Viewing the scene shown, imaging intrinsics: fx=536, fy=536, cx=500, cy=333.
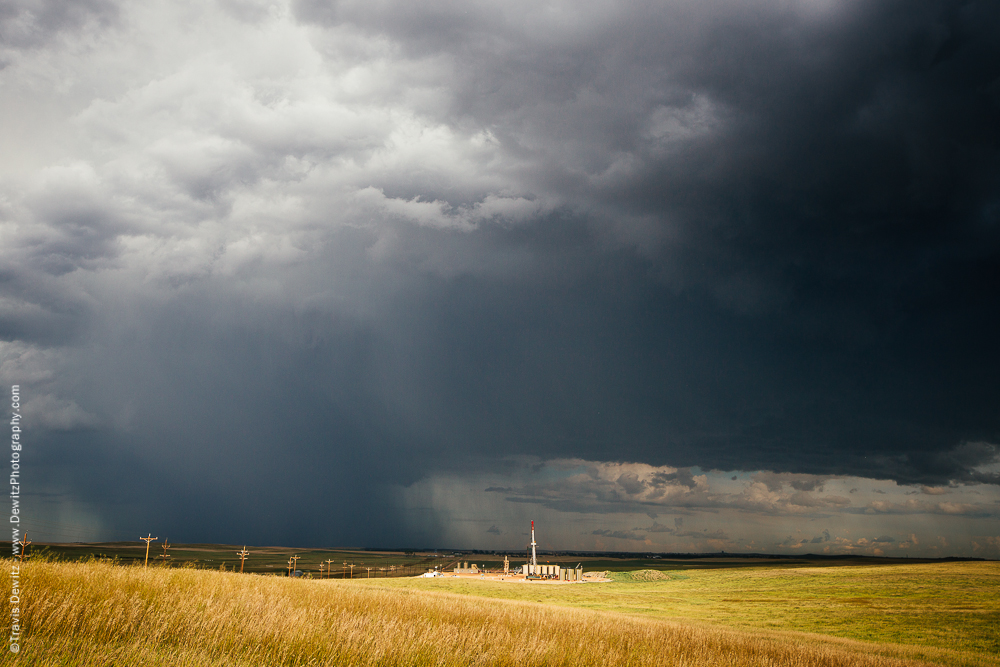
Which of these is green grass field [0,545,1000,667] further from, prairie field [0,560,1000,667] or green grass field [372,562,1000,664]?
green grass field [372,562,1000,664]

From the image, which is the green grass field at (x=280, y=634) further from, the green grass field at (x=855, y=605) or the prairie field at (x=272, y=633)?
the green grass field at (x=855, y=605)

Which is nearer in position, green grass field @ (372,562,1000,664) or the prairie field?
the prairie field

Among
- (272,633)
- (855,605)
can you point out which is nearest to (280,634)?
(272,633)

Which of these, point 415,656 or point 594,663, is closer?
point 415,656

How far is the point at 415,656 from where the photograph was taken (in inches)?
439

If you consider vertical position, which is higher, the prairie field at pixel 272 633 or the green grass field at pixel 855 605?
the prairie field at pixel 272 633

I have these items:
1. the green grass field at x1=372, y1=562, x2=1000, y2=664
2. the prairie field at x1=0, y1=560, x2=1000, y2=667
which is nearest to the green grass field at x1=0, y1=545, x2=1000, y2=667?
the prairie field at x1=0, y1=560, x2=1000, y2=667

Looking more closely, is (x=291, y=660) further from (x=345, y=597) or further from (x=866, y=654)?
(x=866, y=654)

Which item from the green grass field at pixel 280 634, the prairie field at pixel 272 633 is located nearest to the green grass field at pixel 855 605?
the green grass field at pixel 280 634

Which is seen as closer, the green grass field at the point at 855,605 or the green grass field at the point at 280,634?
the green grass field at the point at 280,634

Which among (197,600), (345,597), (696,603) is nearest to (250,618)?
(197,600)

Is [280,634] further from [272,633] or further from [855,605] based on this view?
[855,605]

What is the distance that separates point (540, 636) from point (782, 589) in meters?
85.2

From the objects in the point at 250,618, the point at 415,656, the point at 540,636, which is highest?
the point at 250,618
